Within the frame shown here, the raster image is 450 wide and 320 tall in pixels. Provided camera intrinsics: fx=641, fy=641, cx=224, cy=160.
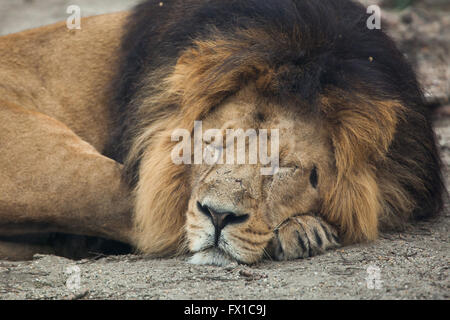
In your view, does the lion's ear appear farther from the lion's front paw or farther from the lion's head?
the lion's front paw

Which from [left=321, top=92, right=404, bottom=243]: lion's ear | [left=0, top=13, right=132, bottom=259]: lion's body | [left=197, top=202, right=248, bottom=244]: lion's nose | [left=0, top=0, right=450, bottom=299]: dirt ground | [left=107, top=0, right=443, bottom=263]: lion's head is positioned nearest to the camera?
[left=0, top=0, right=450, bottom=299]: dirt ground

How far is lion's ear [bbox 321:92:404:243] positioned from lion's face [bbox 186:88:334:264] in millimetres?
82

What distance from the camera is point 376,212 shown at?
13.4 feet

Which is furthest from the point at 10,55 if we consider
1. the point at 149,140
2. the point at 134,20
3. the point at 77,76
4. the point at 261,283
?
the point at 261,283

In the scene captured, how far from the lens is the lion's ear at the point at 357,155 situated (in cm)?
384

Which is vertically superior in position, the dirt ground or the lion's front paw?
the lion's front paw

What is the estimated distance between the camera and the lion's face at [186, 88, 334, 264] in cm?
344

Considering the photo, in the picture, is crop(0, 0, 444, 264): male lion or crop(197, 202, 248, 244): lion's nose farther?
crop(0, 0, 444, 264): male lion

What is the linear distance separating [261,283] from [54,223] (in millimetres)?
1606

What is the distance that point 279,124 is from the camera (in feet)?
12.4

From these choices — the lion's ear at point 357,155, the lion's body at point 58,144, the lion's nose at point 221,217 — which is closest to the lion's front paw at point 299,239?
the lion's ear at point 357,155

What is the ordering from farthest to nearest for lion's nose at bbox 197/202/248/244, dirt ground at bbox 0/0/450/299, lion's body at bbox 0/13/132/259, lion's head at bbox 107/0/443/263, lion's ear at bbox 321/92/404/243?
lion's body at bbox 0/13/132/259 < lion's ear at bbox 321/92/404/243 < lion's head at bbox 107/0/443/263 < lion's nose at bbox 197/202/248/244 < dirt ground at bbox 0/0/450/299

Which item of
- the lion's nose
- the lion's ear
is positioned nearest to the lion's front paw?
the lion's ear

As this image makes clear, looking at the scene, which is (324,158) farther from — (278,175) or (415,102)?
(415,102)
